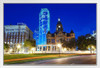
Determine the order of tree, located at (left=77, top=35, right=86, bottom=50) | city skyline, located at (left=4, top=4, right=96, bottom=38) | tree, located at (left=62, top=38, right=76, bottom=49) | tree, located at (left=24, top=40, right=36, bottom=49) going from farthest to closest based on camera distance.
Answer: tree, located at (left=24, top=40, right=36, bottom=49)
tree, located at (left=62, top=38, right=76, bottom=49)
tree, located at (left=77, top=35, right=86, bottom=50)
city skyline, located at (left=4, top=4, right=96, bottom=38)

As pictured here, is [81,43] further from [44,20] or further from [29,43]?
[44,20]

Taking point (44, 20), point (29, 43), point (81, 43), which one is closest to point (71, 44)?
point (81, 43)

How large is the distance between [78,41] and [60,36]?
2040 mm

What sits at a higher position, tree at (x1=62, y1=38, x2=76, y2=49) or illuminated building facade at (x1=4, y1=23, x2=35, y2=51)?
illuminated building facade at (x1=4, y1=23, x2=35, y2=51)

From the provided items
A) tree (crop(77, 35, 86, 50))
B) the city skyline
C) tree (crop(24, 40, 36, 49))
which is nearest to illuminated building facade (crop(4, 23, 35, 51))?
tree (crop(24, 40, 36, 49))

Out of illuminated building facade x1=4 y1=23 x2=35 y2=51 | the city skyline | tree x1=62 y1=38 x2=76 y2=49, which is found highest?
the city skyline

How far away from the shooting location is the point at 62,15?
6090mm

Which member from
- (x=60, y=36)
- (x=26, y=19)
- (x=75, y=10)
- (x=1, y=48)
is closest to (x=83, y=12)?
(x=75, y=10)

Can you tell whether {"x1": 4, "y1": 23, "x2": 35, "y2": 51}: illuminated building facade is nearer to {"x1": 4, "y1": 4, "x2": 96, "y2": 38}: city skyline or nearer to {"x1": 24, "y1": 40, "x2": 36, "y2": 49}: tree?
{"x1": 24, "y1": 40, "x2": 36, "y2": 49}: tree

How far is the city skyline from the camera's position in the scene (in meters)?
5.38

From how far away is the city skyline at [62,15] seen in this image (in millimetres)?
5375

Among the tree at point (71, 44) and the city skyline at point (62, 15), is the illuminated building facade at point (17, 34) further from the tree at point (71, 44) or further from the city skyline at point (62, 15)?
the tree at point (71, 44)

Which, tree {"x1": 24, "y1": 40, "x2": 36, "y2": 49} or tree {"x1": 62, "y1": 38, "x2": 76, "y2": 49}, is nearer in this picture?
tree {"x1": 62, "y1": 38, "x2": 76, "y2": 49}

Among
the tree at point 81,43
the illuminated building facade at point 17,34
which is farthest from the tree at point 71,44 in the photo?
the illuminated building facade at point 17,34
